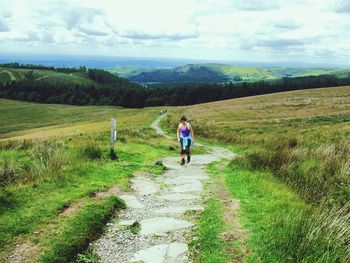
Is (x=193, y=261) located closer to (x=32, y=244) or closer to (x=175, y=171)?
(x=32, y=244)

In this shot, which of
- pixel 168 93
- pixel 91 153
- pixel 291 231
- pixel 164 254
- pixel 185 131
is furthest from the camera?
pixel 168 93

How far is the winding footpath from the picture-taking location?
24.1 feet

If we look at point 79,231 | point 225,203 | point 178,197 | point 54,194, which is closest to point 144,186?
point 178,197

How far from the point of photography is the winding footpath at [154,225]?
736 cm

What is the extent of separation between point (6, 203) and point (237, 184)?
661cm

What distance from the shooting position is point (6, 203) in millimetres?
8953

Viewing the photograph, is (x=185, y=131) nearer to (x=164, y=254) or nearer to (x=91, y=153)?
(x=91, y=153)

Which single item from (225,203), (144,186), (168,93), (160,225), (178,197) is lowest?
(168,93)

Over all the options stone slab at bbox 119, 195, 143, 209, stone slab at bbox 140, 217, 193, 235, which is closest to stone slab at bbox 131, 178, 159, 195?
stone slab at bbox 119, 195, 143, 209

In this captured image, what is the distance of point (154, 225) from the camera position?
8836 millimetres

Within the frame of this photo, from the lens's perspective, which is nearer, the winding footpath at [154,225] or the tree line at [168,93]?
the winding footpath at [154,225]

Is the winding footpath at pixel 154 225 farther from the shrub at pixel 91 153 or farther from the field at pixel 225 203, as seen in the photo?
the shrub at pixel 91 153

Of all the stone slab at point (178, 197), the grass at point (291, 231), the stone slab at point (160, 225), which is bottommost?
the stone slab at point (178, 197)

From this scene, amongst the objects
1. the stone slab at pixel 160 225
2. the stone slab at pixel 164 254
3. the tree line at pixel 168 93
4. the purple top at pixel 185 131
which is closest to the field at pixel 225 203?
the stone slab at pixel 164 254
